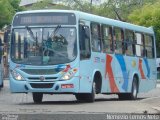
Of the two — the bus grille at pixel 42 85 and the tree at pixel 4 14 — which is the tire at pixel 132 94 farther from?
the tree at pixel 4 14

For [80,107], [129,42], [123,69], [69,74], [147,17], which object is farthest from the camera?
[147,17]

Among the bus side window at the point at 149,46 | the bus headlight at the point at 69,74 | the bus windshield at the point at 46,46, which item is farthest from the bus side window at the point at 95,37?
the bus side window at the point at 149,46

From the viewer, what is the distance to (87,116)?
1661 cm

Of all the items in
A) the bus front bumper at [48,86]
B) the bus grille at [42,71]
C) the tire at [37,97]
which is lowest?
the tire at [37,97]

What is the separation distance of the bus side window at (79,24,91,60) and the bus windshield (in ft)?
1.06

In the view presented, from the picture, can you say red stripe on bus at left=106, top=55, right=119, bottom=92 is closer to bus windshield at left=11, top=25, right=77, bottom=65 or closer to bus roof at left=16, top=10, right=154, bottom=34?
bus roof at left=16, top=10, right=154, bottom=34

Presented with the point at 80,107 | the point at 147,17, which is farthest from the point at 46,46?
the point at 147,17

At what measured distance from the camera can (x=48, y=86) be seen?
69.0 ft

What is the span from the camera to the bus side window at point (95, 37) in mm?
22520

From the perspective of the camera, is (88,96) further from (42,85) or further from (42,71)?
(42,71)

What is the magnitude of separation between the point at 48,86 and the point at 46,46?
1258mm

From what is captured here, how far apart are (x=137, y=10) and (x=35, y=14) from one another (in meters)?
42.8

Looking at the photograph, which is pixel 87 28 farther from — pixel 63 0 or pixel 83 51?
pixel 63 0

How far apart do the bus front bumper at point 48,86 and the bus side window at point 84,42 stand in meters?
0.90
